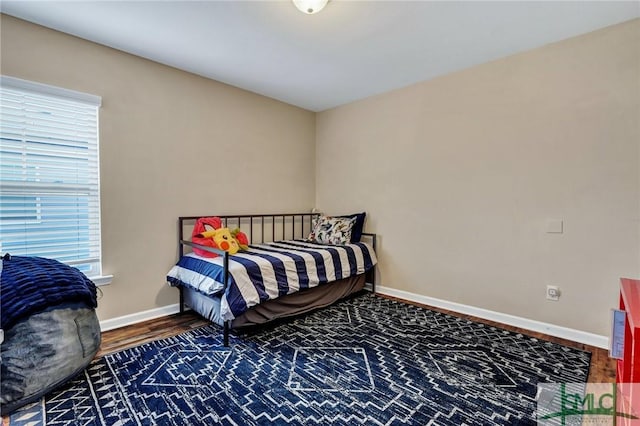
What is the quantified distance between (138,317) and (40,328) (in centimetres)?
115

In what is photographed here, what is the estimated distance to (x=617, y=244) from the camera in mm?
2254

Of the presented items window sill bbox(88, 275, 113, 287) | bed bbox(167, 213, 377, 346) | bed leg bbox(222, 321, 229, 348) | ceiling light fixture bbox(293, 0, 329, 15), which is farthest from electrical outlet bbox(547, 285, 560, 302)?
window sill bbox(88, 275, 113, 287)

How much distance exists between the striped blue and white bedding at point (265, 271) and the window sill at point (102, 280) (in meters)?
0.47

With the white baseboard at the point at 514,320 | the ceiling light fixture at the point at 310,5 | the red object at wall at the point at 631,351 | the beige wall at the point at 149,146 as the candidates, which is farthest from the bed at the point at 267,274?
the red object at wall at the point at 631,351

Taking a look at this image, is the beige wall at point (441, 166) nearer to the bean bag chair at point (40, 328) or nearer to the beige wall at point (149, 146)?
the beige wall at point (149, 146)

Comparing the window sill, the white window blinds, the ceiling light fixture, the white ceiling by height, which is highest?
the white ceiling

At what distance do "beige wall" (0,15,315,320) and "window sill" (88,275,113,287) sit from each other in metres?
0.04

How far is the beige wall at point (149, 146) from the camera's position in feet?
7.78

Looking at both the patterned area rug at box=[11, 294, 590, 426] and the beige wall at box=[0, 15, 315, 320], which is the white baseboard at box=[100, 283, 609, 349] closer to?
the beige wall at box=[0, 15, 315, 320]

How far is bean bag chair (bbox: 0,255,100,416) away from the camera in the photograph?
1548 mm

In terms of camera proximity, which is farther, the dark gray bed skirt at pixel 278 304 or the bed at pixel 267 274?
the dark gray bed skirt at pixel 278 304

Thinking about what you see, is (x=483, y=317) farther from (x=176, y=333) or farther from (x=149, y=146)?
(x=149, y=146)

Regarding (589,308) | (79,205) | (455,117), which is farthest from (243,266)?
(589,308)

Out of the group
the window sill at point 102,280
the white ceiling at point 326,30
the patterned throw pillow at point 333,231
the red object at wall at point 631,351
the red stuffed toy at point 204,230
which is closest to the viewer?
the red object at wall at point 631,351
